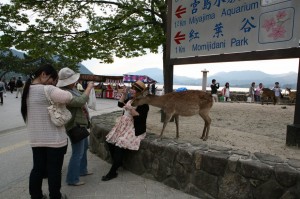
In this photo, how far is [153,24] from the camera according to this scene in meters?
10.9

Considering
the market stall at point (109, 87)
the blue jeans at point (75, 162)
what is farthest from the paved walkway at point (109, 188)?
the market stall at point (109, 87)

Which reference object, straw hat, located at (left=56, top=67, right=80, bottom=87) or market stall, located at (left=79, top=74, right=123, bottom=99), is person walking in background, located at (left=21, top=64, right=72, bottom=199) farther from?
market stall, located at (left=79, top=74, right=123, bottom=99)

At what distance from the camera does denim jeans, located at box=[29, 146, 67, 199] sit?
325 centimetres

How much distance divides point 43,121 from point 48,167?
556mm

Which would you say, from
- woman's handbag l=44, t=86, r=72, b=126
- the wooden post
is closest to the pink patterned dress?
woman's handbag l=44, t=86, r=72, b=126

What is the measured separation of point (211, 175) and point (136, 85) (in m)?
1.99

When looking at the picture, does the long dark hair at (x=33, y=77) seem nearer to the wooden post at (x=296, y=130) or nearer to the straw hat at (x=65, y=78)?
the straw hat at (x=65, y=78)

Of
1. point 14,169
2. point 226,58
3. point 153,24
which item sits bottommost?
point 14,169

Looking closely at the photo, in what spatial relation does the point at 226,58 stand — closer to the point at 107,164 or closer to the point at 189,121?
the point at 189,121

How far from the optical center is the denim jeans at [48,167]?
10.6 feet

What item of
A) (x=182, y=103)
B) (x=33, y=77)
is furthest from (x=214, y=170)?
(x=33, y=77)

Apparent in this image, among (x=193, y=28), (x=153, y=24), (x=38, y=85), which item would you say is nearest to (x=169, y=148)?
(x=38, y=85)

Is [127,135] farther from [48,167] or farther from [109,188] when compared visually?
[48,167]

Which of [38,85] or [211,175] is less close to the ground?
[38,85]
